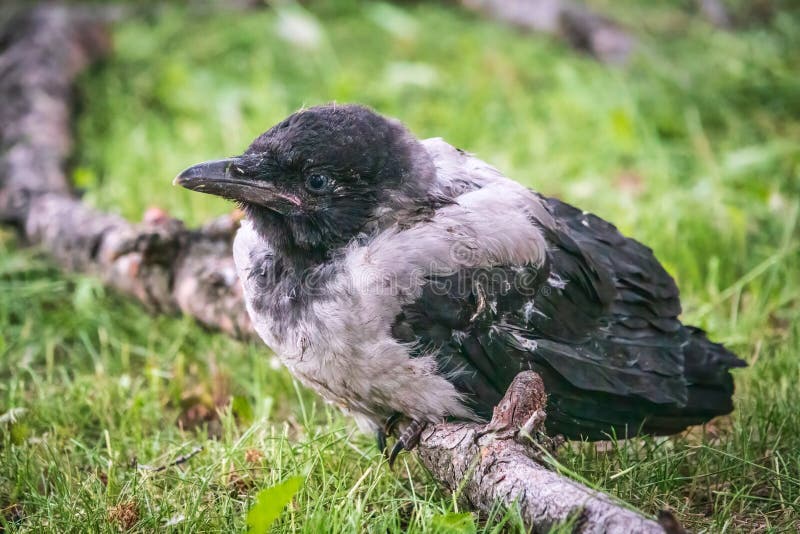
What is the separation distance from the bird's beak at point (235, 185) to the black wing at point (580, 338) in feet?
1.97

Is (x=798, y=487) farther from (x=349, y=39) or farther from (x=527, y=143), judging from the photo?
(x=349, y=39)

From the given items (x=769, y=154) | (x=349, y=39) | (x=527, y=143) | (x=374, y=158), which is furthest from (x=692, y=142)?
(x=374, y=158)

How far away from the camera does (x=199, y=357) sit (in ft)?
13.5

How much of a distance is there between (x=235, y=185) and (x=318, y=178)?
0.95 ft

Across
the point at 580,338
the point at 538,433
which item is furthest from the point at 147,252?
the point at 538,433

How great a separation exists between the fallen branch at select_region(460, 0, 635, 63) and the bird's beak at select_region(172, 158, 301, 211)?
15.9 feet

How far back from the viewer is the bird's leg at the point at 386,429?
10.2ft

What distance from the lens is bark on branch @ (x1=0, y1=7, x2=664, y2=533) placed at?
7.76 ft

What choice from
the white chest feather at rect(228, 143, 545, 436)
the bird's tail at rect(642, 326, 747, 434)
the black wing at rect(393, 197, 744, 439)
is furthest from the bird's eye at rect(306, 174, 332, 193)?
the bird's tail at rect(642, 326, 747, 434)

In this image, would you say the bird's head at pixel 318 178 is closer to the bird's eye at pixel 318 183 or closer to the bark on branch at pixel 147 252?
the bird's eye at pixel 318 183

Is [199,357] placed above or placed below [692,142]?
below

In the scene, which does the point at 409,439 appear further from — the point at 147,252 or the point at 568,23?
the point at 568,23

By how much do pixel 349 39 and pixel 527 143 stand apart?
230 cm

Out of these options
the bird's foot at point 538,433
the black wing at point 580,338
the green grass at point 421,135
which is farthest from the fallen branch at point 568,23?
the bird's foot at point 538,433
